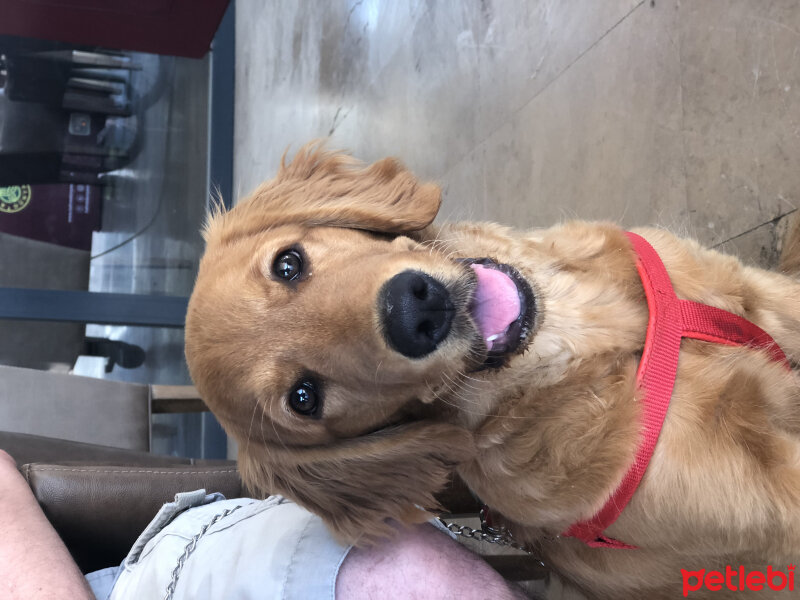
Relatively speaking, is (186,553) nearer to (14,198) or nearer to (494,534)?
(494,534)

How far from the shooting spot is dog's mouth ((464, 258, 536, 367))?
151 cm

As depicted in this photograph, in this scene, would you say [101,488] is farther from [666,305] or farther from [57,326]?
[57,326]

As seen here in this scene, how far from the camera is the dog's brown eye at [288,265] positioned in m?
1.67

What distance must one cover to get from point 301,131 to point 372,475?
4602mm

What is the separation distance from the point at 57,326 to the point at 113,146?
5.44 ft


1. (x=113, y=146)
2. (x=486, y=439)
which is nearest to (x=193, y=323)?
(x=486, y=439)

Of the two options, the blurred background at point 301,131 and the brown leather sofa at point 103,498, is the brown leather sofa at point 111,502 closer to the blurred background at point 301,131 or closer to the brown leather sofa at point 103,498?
the brown leather sofa at point 103,498

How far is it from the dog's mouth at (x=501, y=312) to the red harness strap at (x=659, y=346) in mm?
279

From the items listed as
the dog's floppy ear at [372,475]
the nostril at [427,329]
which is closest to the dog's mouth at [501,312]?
the nostril at [427,329]

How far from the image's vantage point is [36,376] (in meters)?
3.57

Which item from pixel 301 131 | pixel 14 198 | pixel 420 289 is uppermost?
pixel 301 131

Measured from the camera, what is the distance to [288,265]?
168 cm

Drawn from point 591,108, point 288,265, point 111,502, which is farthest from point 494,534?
point 591,108

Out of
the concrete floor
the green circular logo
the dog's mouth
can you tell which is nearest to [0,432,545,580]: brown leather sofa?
the dog's mouth
